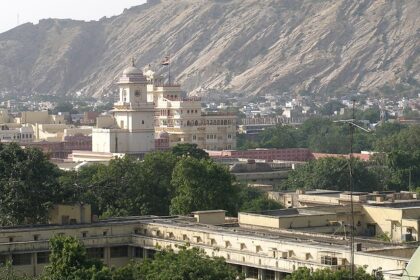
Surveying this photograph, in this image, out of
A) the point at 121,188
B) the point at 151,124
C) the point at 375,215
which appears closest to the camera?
the point at 375,215

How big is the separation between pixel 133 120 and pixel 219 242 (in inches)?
2071

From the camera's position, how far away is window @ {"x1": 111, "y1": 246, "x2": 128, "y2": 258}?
155 ft

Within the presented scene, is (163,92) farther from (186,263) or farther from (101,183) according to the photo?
(186,263)

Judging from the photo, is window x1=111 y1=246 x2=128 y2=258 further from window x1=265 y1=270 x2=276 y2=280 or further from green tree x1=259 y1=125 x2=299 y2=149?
green tree x1=259 y1=125 x2=299 y2=149

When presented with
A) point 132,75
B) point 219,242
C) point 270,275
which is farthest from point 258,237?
point 132,75

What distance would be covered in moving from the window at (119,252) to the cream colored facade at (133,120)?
4838cm

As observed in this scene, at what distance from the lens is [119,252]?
47.3 meters

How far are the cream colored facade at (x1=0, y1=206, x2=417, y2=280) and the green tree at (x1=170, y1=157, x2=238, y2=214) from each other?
7935 mm

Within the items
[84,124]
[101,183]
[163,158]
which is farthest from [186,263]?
[84,124]

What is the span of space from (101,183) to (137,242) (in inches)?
482

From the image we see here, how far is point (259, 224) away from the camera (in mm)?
49375

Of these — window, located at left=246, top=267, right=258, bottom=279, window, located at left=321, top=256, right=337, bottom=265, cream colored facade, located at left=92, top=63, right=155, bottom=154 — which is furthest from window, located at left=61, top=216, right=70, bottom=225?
cream colored facade, located at left=92, top=63, right=155, bottom=154

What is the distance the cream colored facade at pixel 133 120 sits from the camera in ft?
315

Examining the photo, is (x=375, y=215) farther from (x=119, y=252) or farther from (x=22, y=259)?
(x=22, y=259)
